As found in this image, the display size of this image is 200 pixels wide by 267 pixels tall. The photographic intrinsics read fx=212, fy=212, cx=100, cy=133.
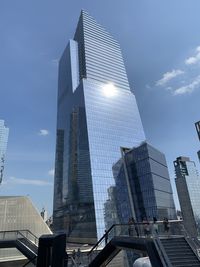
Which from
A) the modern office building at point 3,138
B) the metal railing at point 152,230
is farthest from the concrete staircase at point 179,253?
the modern office building at point 3,138

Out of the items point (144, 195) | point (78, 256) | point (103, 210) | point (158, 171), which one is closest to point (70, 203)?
point (103, 210)

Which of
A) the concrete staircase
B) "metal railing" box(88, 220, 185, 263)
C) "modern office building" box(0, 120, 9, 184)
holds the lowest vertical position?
the concrete staircase

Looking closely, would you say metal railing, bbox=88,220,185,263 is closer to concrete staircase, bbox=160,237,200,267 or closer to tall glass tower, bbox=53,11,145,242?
concrete staircase, bbox=160,237,200,267

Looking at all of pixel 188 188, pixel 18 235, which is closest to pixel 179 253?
pixel 18 235

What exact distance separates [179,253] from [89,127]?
309 feet

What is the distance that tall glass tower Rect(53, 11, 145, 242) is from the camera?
95062mm

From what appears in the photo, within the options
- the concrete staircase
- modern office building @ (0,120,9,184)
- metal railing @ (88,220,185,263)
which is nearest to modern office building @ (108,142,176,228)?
metal railing @ (88,220,185,263)

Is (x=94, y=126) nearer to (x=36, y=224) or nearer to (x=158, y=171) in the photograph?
(x=158, y=171)

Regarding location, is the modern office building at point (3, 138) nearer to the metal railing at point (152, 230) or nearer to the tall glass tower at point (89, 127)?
the tall glass tower at point (89, 127)

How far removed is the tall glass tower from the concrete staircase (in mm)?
76771

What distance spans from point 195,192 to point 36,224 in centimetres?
18190

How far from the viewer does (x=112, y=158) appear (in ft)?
346

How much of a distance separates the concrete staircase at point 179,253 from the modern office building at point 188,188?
580 feet

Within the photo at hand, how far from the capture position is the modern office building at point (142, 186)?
97.7 metres
